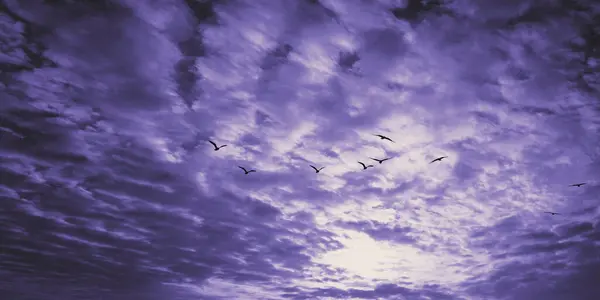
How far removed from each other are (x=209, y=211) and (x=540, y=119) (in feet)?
40.1

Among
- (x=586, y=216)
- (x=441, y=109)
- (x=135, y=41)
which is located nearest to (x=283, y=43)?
(x=135, y=41)

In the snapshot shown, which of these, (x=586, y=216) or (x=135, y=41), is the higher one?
(x=135, y=41)

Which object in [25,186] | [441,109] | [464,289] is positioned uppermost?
[441,109]

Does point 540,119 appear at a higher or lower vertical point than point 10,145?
higher

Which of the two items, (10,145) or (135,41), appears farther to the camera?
(10,145)

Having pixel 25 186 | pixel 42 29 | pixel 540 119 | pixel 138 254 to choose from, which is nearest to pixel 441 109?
pixel 540 119

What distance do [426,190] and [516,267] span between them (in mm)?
11563

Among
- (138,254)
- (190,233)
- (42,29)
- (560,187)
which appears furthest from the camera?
(138,254)

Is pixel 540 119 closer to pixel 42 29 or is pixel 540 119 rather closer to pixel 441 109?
pixel 441 109

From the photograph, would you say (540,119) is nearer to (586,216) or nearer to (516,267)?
(586,216)

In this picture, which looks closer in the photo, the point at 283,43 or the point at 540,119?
the point at 283,43

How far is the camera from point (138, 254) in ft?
61.8

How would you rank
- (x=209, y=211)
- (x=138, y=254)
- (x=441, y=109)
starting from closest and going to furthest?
(x=441, y=109), (x=209, y=211), (x=138, y=254)

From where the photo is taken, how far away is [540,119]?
9.53m
